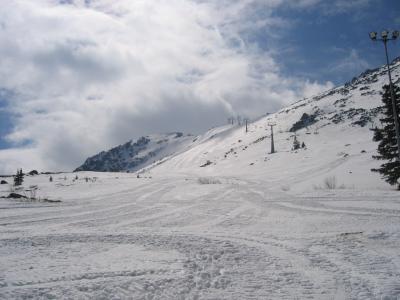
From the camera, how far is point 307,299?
192 inches

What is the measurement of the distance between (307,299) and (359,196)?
11488 millimetres

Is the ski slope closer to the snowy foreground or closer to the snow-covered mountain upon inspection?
the snowy foreground

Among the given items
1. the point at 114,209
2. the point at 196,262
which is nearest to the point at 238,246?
the point at 196,262

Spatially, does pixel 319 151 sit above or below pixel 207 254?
above

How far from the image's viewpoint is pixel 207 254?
7.15 meters

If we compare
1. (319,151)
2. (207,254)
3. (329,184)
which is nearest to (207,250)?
(207,254)

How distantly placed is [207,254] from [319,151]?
48.3 metres

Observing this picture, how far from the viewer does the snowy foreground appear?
17.2ft

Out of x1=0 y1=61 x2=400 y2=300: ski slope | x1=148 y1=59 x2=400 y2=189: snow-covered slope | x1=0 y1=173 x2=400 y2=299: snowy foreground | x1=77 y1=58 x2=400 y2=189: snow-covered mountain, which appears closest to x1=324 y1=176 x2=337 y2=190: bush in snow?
x1=148 y1=59 x2=400 y2=189: snow-covered slope

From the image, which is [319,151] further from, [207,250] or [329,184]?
[207,250]

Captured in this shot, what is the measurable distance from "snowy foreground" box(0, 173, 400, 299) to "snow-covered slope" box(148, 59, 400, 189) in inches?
539

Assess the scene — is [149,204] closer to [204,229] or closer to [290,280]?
[204,229]

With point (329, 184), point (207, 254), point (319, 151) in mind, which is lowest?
point (207, 254)

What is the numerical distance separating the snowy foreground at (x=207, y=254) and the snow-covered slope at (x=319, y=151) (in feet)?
44.9
